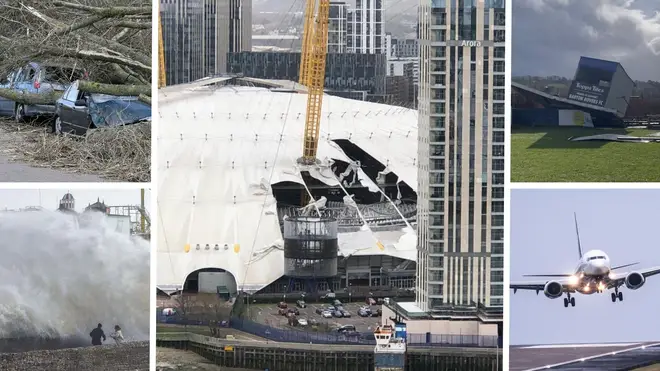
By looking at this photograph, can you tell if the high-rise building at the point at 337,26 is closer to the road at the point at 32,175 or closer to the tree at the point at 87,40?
the tree at the point at 87,40

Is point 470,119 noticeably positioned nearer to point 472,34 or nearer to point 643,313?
point 472,34

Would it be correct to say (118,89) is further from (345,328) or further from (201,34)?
(345,328)

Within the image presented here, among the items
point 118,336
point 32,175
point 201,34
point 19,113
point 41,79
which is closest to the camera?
point 32,175

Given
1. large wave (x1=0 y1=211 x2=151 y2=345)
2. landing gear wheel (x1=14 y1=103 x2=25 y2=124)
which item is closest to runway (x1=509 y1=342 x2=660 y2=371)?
large wave (x1=0 y1=211 x2=151 y2=345)

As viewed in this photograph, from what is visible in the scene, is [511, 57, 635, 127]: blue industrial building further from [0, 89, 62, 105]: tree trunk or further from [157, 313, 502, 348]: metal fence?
[0, 89, 62, 105]: tree trunk

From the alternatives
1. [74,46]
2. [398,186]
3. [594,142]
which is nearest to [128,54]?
[74,46]

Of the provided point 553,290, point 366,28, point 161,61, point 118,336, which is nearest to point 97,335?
point 118,336

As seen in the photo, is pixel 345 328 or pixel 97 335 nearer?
pixel 97 335
